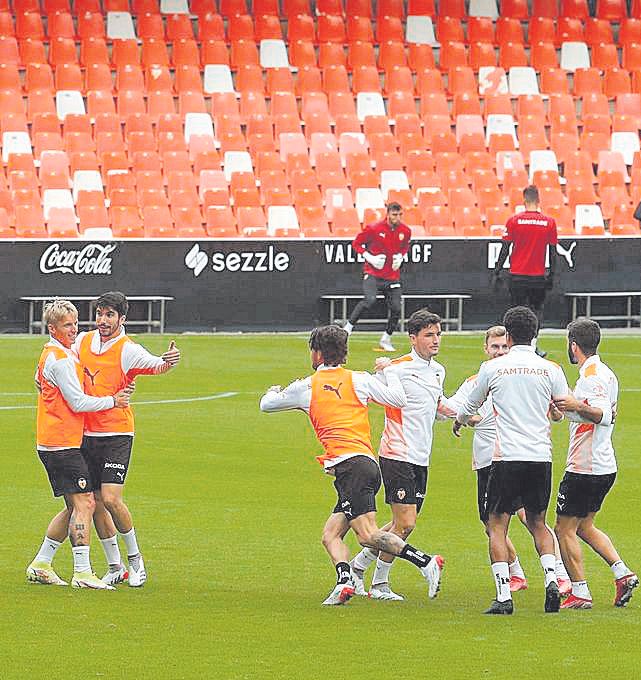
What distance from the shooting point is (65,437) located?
8.55 metres

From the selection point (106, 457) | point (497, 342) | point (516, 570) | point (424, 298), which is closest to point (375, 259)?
point (424, 298)

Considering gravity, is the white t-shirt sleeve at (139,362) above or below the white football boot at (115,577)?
above

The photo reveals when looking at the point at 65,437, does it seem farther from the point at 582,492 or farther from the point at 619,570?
the point at 619,570

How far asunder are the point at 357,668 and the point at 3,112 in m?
23.6

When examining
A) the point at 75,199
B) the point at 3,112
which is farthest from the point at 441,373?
the point at 3,112

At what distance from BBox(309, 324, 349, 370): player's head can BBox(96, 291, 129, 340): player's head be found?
1.15 m

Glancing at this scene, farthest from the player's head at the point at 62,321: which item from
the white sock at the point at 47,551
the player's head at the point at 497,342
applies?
the player's head at the point at 497,342

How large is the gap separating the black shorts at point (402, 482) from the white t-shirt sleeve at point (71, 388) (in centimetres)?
160

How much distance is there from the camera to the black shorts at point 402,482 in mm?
8422

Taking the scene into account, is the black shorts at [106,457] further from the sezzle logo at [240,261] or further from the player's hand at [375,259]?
the sezzle logo at [240,261]

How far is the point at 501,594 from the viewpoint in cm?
770

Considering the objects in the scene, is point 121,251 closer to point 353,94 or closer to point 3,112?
point 3,112

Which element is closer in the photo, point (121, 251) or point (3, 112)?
point (121, 251)

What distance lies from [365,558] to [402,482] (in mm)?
470
